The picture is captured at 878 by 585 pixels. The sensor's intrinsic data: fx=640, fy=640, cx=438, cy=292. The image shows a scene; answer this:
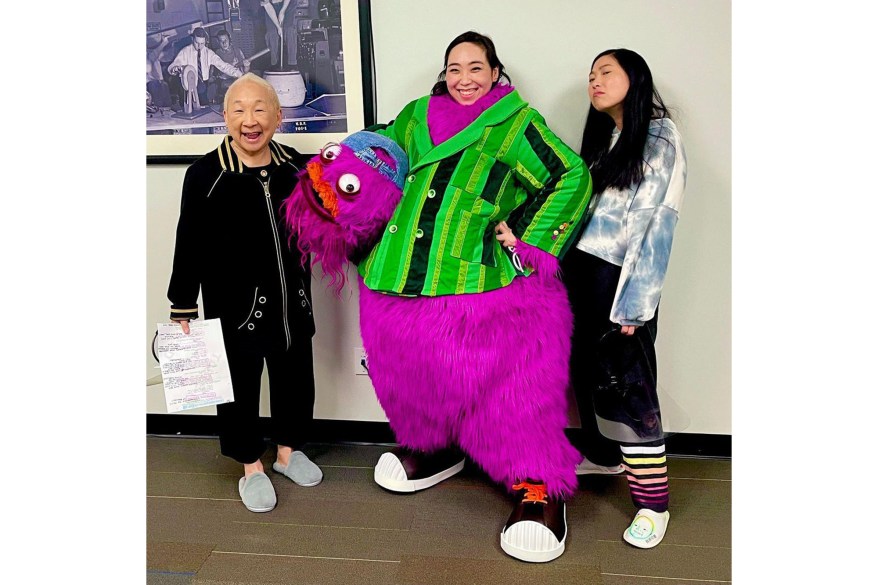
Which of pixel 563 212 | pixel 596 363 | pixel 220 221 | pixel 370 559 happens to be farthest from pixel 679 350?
pixel 220 221

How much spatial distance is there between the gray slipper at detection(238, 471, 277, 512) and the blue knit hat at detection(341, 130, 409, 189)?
935 millimetres

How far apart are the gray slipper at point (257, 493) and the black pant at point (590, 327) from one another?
943mm

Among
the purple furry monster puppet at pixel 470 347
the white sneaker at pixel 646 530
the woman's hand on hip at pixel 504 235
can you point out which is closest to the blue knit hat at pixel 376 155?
the purple furry monster puppet at pixel 470 347

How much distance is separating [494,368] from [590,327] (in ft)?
1.06

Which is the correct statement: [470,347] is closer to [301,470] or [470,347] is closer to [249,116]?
[301,470]

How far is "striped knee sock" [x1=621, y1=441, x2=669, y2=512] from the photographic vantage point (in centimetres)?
167

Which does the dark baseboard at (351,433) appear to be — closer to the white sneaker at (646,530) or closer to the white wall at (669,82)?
the white wall at (669,82)

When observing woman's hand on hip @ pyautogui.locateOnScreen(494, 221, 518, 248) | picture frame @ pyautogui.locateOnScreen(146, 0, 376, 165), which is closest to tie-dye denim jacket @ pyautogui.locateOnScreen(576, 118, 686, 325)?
woman's hand on hip @ pyautogui.locateOnScreen(494, 221, 518, 248)

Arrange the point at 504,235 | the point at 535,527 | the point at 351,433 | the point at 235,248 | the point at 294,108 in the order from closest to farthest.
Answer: the point at 535,527, the point at 504,235, the point at 235,248, the point at 294,108, the point at 351,433

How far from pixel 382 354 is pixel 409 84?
2.87ft

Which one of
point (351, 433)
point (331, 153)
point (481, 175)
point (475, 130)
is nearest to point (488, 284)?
point (481, 175)

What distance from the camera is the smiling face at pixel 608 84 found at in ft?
5.43

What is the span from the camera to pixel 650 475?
5.49 ft

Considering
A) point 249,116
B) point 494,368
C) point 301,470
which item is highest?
point 249,116
